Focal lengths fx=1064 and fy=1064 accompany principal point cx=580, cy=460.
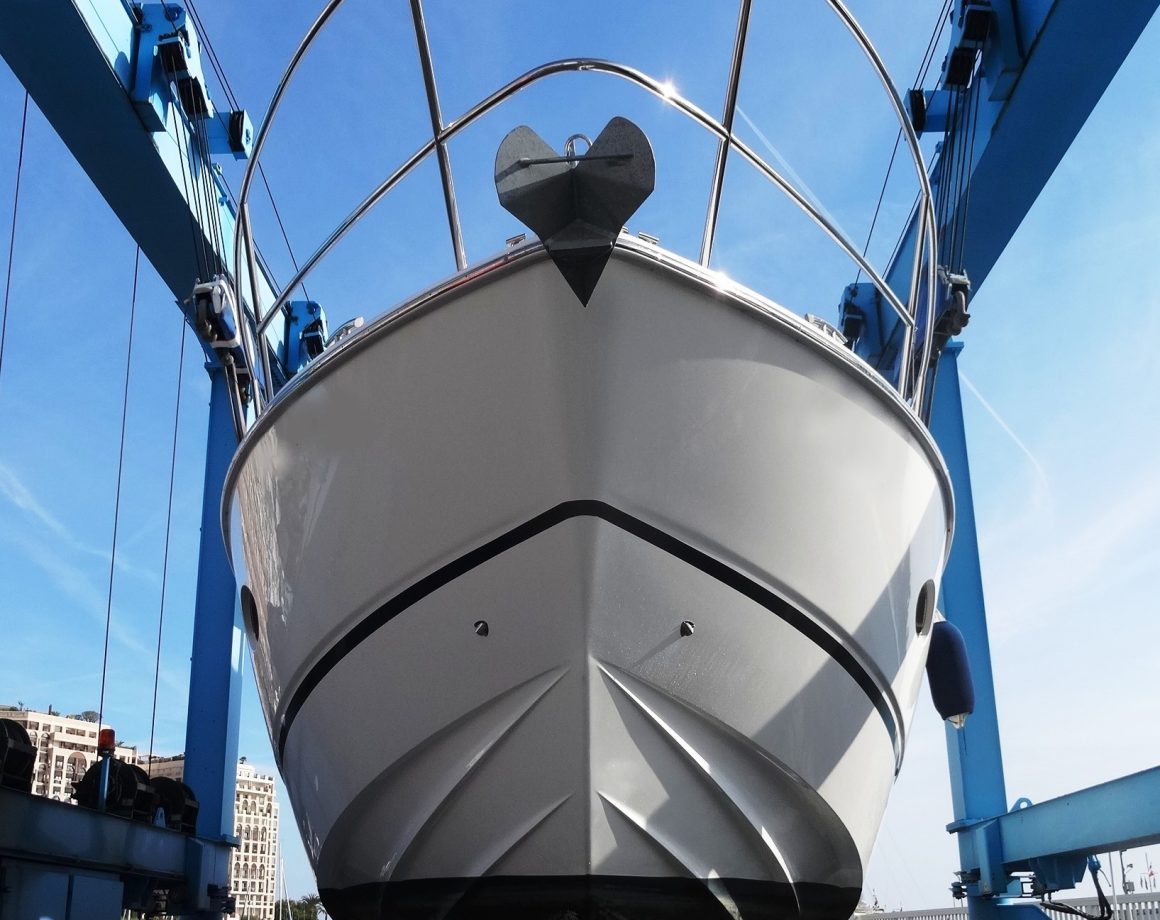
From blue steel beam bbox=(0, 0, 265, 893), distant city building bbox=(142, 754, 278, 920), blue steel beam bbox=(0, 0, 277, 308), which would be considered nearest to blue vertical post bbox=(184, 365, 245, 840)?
blue steel beam bbox=(0, 0, 265, 893)

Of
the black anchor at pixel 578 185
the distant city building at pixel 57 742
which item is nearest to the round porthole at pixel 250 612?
the black anchor at pixel 578 185

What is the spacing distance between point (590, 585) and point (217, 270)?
13.9 ft

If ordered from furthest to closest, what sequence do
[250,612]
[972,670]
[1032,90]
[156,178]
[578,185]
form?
[972,670], [156,178], [1032,90], [250,612], [578,185]

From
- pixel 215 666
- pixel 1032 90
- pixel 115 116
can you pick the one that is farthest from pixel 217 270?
pixel 1032 90

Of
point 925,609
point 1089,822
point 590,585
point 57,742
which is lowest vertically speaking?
point 1089,822

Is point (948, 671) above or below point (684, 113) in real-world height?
below

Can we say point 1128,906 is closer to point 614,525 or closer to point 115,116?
point 614,525

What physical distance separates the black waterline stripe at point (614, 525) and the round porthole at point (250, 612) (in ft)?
1.71

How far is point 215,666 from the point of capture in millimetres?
6945

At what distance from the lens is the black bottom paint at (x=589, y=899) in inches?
111

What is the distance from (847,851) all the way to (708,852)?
574 mm

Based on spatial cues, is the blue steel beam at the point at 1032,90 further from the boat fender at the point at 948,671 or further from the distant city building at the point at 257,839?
the distant city building at the point at 257,839

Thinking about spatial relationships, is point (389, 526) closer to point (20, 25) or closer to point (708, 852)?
point (708, 852)

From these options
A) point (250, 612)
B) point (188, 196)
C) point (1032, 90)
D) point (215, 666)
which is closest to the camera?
point (250, 612)
